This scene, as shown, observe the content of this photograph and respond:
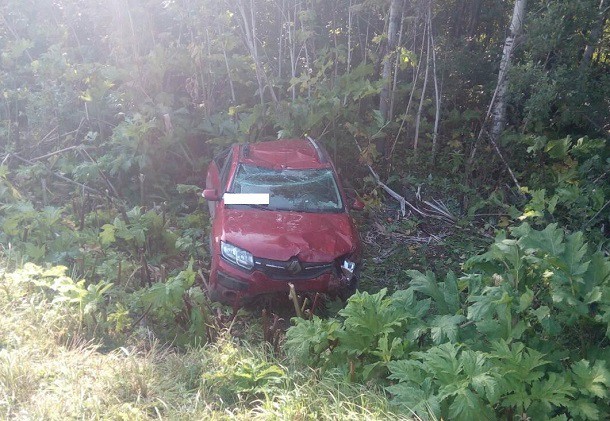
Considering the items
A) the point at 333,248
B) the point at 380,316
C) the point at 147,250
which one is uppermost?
the point at 380,316

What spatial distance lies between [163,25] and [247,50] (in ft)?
5.27

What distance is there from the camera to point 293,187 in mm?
6992

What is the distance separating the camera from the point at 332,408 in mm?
3854

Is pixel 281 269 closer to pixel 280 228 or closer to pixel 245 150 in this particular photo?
pixel 280 228

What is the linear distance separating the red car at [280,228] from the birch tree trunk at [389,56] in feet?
10.3

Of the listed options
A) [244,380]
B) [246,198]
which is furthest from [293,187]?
[244,380]

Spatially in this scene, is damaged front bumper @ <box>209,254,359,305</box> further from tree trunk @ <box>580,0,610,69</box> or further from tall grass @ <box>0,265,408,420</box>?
tree trunk @ <box>580,0,610,69</box>

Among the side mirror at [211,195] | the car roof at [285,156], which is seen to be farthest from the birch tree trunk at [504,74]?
the side mirror at [211,195]

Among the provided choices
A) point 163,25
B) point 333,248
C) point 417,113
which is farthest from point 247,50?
point 333,248

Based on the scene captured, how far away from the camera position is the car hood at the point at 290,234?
600 cm

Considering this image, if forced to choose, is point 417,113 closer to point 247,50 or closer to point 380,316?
point 247,50

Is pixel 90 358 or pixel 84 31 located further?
pixel 84 31

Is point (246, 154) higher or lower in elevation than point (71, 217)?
higher

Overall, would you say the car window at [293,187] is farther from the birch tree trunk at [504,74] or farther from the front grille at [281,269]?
the birch tree trunk at [504,74]
